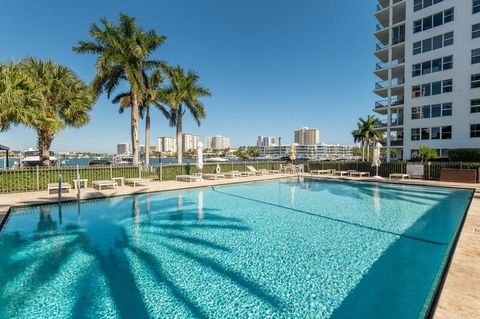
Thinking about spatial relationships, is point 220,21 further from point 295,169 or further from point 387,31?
point 387,31

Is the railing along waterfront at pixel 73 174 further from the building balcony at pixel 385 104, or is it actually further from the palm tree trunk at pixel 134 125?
the building balcony at pixel 385 104

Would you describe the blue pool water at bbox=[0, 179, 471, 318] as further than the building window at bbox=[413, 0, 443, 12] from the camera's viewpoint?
No

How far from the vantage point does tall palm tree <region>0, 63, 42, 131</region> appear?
10.8m

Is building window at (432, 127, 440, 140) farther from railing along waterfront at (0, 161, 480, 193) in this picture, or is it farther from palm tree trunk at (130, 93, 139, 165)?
palm tree trunk at (130, 93, 139, 165)

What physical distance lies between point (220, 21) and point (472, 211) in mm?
26392

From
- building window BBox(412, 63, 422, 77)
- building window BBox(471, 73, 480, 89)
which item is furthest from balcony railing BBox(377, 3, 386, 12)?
building window BBox(471, 73, 480, 89)

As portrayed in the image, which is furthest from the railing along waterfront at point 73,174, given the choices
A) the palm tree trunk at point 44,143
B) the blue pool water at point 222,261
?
the blue pool water at point 222,261

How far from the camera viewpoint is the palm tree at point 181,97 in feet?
79.7

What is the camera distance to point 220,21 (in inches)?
1059

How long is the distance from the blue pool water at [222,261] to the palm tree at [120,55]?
457 inches

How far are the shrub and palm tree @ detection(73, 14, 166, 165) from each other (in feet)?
94.3

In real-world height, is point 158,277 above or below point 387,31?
below

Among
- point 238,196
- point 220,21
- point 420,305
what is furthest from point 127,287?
point 220,21

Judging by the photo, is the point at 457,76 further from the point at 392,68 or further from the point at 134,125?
the point at 134,125
